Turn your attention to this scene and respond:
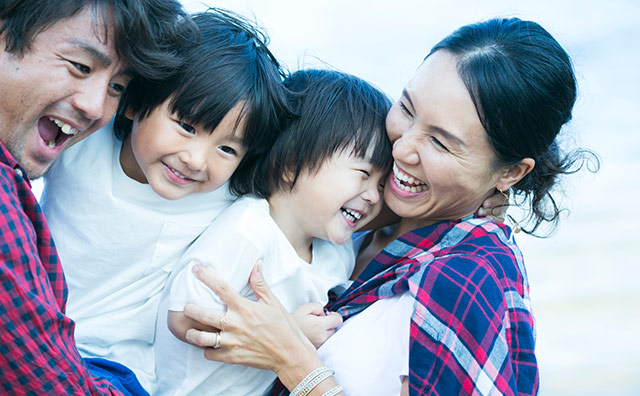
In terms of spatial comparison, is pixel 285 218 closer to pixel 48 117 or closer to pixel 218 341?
pixel 218 341

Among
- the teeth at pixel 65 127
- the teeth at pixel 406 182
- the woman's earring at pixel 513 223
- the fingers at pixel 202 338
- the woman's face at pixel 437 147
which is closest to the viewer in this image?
the teeth at pixel 65 127

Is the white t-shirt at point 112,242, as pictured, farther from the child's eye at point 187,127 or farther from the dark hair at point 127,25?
the dark hair at point 127,25

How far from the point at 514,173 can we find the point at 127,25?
1203mm

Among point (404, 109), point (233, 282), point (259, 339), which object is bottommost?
point (259, 339)

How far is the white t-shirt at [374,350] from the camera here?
1.72 meters

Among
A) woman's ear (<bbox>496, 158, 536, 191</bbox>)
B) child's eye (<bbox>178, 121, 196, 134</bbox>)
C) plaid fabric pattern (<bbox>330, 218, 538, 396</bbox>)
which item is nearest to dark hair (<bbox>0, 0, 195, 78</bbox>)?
child's eye (<bbox>178, 121, 196, 134</bbox>)

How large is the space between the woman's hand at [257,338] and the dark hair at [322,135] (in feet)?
1.15

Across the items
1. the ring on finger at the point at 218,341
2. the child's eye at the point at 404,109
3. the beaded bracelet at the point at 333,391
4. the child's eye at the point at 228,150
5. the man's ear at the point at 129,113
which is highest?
the man's ear at the point at 129,113

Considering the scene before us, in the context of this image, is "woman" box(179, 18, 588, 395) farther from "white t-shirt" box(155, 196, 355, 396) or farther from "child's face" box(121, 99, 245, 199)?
"child's face" box(121, 99, 245, 199)

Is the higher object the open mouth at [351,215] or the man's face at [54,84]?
the man's face at [54,84]

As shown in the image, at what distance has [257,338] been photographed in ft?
5.69

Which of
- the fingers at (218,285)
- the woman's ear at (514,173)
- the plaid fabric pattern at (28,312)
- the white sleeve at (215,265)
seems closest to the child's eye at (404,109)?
the woman's ear at (514,173)

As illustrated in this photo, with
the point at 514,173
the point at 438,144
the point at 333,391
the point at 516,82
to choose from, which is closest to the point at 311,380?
the point at 333,391

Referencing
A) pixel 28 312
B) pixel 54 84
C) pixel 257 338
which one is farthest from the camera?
pixel 257 338
